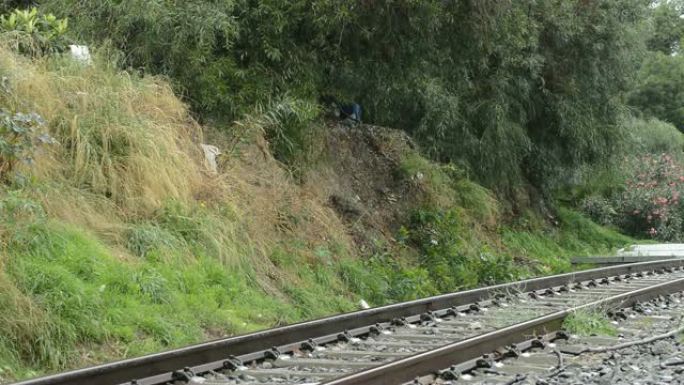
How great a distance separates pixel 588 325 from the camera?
322 inches

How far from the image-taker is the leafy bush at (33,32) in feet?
35.2

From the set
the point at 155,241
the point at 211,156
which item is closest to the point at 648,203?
the point at 211,156

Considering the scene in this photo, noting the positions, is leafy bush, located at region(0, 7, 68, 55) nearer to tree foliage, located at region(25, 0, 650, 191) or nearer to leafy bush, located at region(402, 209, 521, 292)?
tree foliage, located at region(25, 0, 650, 191)

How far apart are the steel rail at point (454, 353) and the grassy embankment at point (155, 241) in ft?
8.84

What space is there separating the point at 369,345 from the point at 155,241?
3.08m

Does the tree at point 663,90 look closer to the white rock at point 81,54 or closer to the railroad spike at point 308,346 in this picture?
the white rock at point 81,54

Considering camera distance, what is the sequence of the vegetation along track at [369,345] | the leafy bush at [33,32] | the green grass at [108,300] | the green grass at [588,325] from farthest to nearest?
the leafy bush at [33,32] → the green grass at [588,325] → the green grass at [108,300] → the vegetation along track at [369,345]

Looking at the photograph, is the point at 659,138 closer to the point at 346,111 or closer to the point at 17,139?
the point at 346,111

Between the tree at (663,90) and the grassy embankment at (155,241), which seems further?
the tree at (663,90)

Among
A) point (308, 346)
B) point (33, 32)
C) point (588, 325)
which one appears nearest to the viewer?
point (308, 346)

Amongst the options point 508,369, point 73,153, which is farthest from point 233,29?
point 508,369

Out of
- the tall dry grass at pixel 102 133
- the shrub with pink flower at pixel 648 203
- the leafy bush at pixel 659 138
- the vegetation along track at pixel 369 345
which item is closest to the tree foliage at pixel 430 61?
the tall dry grass at pixel 102 133

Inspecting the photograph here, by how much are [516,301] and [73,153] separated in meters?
5.44

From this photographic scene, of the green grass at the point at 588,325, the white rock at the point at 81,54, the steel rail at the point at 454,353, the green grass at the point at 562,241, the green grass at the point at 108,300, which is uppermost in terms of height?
the white rock at the point at 81,54
